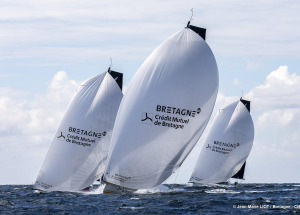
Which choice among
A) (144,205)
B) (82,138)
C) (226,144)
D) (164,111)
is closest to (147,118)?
(164,111)

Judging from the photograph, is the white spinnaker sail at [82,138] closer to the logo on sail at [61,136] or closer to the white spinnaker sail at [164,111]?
the logo on sail at [61,136]

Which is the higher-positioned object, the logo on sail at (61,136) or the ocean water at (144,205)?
the logo on sail at (61,136)

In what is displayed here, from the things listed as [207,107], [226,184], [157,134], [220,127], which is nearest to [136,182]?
[157,134]

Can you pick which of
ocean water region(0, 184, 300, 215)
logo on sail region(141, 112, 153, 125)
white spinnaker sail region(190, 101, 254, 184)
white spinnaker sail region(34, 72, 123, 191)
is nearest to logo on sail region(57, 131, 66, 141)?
white spinnaker sail region(34, 72, 123, 191)

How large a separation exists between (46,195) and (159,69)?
44.4 feet

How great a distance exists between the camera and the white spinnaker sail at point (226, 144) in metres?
64.1

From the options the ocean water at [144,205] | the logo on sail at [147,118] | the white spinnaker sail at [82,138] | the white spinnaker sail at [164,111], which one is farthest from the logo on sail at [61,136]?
the logo on sail at [147,118]

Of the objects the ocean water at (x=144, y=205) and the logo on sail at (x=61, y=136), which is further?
the logo on sail at (x=61, y=136)

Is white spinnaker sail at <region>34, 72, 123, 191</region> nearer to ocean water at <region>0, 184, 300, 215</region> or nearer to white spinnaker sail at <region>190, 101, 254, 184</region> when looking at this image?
ocean water at <region>0, 184, 300, 215</region>

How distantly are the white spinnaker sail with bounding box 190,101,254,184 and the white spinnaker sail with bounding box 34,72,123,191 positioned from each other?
66.2 feet

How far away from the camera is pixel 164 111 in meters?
38.4

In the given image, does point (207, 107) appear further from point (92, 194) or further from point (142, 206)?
point (92, 194)

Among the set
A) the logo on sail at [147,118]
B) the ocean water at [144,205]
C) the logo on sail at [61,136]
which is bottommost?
the ocean water at [144,205]

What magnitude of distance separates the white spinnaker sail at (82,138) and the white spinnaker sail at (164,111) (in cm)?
591
